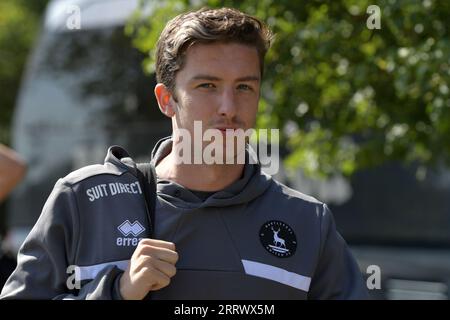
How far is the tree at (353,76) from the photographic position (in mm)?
3545

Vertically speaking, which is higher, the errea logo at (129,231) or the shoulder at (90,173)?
the shoulder at (90,173)

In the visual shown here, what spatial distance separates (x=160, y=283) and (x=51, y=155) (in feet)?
23.2

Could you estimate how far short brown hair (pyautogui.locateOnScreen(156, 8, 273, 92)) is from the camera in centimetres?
221

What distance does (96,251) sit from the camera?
2062mm

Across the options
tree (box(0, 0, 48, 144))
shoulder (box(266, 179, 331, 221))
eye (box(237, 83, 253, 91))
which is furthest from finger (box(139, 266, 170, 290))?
tree (box(0, 0, 48, 144))

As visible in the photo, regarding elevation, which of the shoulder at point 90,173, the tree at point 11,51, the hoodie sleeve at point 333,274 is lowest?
the hoodie sleeve at point 333,274

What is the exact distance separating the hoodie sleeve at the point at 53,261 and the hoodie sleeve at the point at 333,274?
52 centimetres

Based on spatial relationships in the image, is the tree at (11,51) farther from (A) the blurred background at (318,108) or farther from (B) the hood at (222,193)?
(B) the hood at (222,193)

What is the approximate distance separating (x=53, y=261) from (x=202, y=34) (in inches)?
26.2

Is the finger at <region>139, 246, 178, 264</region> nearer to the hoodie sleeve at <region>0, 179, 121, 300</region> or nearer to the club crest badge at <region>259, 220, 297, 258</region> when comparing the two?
the hoodie sleeve at <region>0, 179, 121, 300</region>

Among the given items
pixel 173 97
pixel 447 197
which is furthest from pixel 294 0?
pixel 447 197

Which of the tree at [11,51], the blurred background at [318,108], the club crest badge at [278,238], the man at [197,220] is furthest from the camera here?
the tree at [11,51]

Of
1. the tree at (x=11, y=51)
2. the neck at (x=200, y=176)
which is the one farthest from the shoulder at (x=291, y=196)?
the tree at (x=11, y=51)
